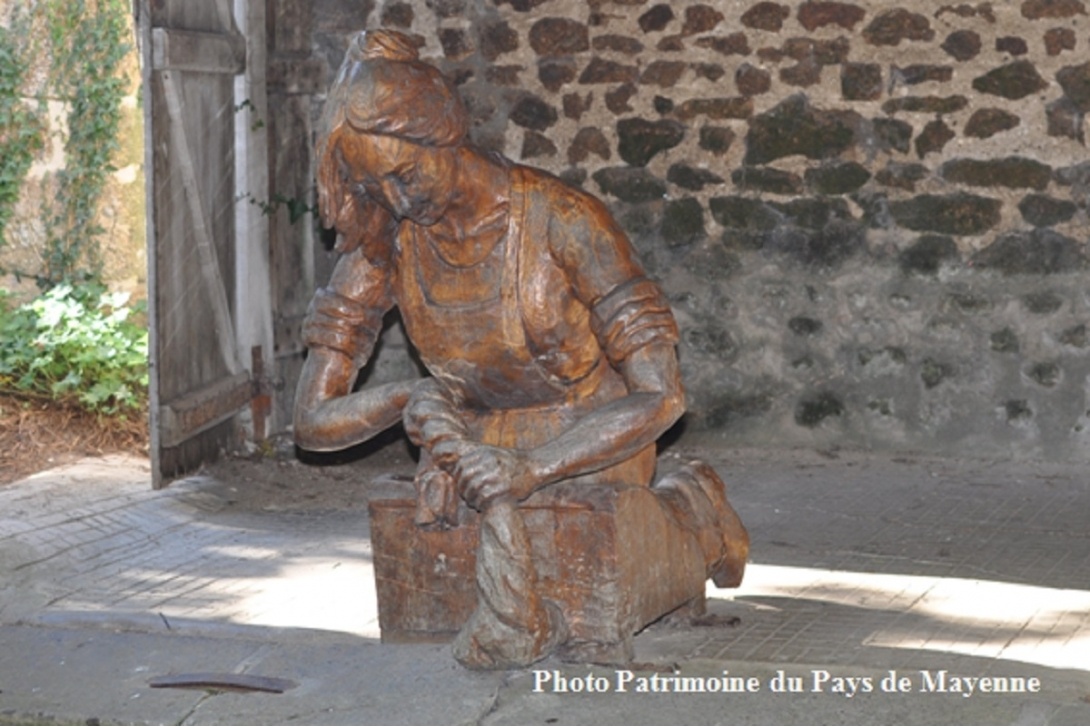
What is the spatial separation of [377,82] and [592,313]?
0.73 m

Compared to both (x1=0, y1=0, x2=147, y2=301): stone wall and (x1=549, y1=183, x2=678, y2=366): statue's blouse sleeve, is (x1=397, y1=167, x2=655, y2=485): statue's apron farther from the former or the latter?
(x1=0, y1=0, x2=147, y2=301): stone wall

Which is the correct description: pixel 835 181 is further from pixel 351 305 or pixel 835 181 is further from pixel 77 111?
pixel 77 111

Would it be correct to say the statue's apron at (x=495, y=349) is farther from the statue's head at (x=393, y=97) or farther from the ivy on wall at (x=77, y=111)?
the ivy on wall at (x=77, y=111)

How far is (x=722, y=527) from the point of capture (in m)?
4.47

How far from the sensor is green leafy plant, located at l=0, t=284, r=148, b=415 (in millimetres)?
7914

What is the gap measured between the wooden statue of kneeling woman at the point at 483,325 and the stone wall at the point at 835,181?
356cm

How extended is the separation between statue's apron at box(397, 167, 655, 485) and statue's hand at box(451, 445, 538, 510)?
25cm

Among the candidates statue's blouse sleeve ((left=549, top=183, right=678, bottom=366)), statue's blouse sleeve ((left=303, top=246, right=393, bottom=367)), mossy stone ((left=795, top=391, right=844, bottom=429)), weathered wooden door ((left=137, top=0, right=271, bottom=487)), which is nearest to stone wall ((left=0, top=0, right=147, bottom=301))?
weathered wooden door ((left=137, top=0, right=271, bottom=487))

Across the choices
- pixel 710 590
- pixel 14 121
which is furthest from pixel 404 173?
pixel 14 121

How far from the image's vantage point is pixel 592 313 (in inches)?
157

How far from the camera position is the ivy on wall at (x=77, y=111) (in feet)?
28.7

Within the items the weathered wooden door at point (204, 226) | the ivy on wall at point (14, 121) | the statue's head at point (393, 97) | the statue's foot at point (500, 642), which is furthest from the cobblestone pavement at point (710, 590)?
the ivy on wall at point (14, 121)

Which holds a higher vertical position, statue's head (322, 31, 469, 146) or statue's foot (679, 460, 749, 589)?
statue's head (322, 31, 469, 146)

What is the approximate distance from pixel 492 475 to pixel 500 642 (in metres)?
0.38
